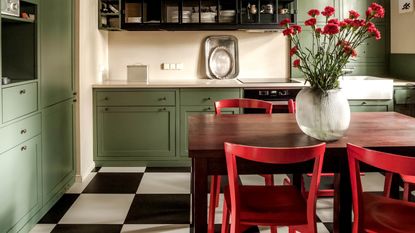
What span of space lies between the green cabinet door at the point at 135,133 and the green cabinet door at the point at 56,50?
84cm

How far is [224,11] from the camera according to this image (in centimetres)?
524

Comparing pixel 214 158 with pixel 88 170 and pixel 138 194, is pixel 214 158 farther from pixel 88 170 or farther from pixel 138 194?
pixel 88 170

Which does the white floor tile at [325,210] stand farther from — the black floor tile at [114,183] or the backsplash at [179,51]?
the backsplash at [179,51]

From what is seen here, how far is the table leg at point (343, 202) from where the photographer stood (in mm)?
2338

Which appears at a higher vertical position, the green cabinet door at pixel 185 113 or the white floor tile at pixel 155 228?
the green cabinet door at pixel 185 113

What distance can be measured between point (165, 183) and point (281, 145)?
7.28 ft

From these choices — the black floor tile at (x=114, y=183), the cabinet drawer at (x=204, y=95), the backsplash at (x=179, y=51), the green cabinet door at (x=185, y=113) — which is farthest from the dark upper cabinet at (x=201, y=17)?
the black floor tile at (x=114, y=183)

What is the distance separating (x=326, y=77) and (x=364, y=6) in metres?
3.49

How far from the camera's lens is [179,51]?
560cm

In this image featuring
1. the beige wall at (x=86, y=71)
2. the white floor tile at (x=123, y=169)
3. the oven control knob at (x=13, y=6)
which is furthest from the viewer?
the white floor tile at (x=123, y=169)

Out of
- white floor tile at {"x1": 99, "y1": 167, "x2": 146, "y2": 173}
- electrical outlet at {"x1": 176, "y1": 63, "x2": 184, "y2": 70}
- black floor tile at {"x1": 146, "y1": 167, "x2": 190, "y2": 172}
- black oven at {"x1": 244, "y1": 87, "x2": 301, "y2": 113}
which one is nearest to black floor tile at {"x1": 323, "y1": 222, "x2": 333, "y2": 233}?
black oven at {"x1": 244, "y1": 87, "x2": 301, "y2": 113}

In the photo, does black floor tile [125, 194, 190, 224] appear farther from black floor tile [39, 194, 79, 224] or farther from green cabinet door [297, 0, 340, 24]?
green cabinet door [297, 0, 340, 24]

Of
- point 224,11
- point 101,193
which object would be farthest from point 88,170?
point 224,11

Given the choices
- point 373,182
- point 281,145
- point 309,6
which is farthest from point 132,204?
point 309,6
